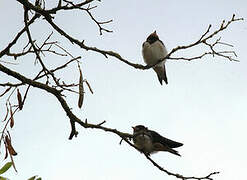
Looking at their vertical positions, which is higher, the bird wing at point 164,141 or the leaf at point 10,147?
the bird wing at point 164,141

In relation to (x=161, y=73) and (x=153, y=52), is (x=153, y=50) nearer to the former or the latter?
(x=153, y=52)

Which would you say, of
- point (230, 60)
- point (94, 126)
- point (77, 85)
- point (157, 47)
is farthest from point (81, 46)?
point (157, 47)

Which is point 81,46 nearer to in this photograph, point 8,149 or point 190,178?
point 8,149

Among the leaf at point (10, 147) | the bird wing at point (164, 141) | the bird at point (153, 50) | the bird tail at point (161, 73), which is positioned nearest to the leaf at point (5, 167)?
the leaf at point (10, 147)

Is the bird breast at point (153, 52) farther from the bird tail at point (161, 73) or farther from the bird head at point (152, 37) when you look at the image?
the bird tail at point (161, 73)

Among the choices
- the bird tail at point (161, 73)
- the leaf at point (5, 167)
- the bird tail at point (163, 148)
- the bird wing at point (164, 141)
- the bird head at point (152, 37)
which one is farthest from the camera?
the bird tail at point (161, 73)

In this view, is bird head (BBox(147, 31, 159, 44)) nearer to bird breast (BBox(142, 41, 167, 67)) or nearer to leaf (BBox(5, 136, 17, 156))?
bird breast (BBox(142, 41, 167, 67))

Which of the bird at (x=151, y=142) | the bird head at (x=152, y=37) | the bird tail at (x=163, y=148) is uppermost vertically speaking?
the bird head at (x=152, y=37)

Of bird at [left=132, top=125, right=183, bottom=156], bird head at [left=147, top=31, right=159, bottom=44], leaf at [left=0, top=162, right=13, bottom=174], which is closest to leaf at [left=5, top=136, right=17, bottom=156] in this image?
leaf at [left=0, top=162, right=13, bottom=174]

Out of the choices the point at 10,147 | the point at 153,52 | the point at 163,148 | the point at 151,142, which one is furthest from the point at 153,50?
the point at 10,147

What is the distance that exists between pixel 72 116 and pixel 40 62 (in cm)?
55

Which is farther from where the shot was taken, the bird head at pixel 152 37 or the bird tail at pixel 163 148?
the bird head at pixel 152 37

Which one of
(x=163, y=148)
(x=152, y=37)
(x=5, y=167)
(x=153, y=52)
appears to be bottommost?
(x=5, y=167)

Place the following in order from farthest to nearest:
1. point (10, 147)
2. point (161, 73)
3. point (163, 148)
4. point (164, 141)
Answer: point (161, 73) < point (164, 141) < point (163, 148) < point (10, 147)
